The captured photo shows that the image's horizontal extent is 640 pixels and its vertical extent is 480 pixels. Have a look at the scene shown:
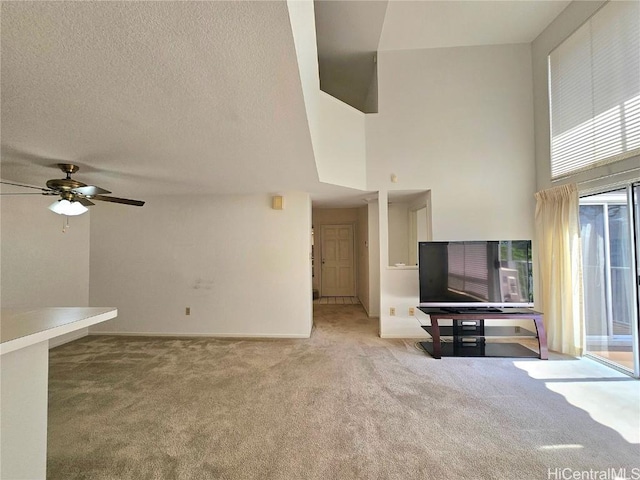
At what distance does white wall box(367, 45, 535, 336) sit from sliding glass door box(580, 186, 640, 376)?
74 centimetres

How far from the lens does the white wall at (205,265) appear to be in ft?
13.1

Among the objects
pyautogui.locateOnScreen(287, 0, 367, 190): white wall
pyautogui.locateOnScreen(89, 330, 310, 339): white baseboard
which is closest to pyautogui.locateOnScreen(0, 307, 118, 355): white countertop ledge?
pyautogui.locateOnScreen(287, 0, 367, 190): white wall

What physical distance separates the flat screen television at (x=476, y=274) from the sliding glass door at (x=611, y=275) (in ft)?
2.11

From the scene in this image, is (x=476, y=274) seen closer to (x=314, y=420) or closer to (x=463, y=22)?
(x=314, y=420)

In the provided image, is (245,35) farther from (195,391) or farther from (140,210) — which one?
(140,210)

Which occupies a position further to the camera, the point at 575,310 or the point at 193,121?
the point at 575,310

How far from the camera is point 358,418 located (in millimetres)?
1982

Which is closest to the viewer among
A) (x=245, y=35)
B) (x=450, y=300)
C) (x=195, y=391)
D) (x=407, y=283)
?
(x=245, y=35)

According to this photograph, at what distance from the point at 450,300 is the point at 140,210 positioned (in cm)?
475

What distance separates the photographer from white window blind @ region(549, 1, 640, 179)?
8.44ft

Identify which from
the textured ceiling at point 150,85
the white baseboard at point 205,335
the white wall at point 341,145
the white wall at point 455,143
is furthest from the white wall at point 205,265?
the textured ceiling at point 150,85

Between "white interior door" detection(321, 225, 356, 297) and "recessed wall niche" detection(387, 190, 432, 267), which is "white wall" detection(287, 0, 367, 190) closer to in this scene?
"recessed wall niche" detection(387, 190, 432, 267)

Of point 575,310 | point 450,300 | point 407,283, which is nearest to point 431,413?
point 450,300

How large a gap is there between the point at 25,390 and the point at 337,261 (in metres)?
6.11
